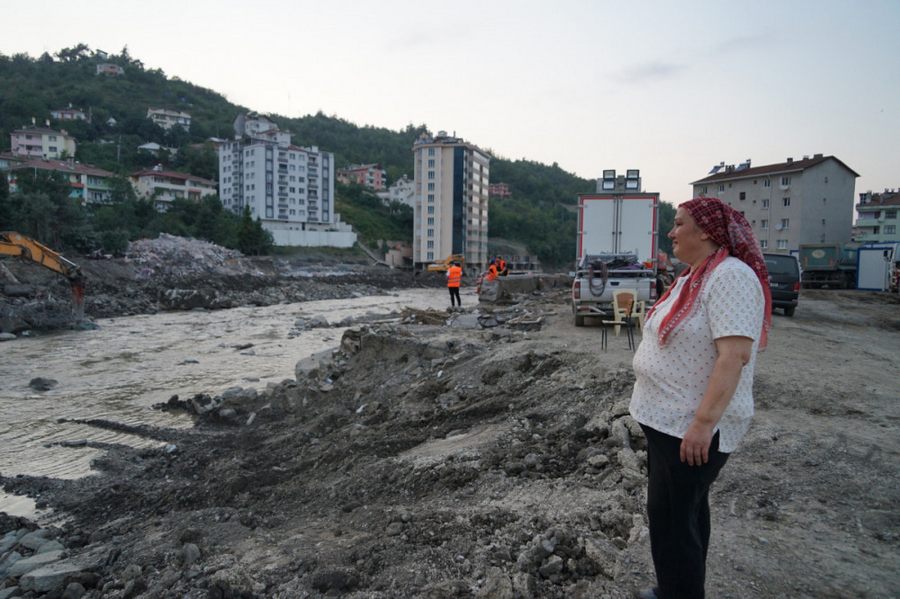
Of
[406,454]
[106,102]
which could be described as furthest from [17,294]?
[106,102]

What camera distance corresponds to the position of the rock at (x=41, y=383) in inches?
462

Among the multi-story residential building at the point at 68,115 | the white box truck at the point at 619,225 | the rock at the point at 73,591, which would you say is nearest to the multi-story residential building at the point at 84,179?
the multi-story residential building at the point at 68,115

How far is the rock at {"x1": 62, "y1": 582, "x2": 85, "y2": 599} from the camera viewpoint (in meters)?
3.69

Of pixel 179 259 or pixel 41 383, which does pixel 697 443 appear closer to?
pixel 41 383

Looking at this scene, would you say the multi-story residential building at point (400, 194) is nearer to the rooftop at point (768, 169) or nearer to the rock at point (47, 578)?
the rooftop at point (768, 169)

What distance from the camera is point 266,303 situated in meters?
34.8

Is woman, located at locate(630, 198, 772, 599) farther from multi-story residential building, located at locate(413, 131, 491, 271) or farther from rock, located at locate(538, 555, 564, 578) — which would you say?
multi-story residential building, located at locate(413, 131, 491, 271)

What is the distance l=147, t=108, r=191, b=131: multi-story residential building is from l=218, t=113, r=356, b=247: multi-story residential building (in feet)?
119

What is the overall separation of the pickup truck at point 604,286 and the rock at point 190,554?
9093 millimetres

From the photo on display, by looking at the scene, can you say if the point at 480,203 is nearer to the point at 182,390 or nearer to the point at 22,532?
the point at 182,390

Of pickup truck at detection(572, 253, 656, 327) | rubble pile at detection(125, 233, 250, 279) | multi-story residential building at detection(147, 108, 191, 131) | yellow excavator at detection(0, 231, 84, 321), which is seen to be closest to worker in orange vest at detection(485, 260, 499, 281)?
pickup truck at detection(572, 253, 656, 327)

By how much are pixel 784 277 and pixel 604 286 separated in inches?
240

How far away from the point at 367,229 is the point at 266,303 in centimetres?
5336

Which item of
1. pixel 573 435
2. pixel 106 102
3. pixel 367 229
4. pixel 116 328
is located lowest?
pixel 116 328
